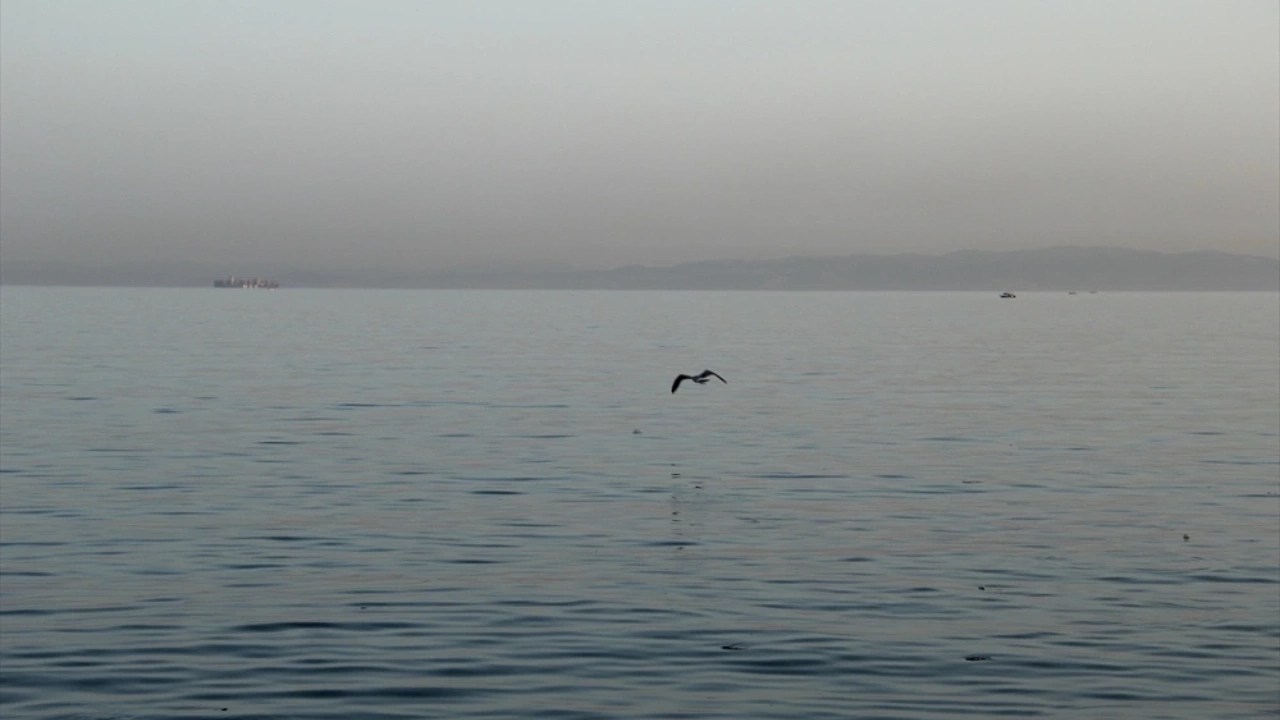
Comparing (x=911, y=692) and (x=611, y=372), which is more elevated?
(x=611, y=372)

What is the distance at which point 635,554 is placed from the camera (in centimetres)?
2558

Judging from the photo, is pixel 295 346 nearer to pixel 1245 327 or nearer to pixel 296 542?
pixel 296 542

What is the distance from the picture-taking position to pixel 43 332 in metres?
107

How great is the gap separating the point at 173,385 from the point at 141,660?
42.0 m

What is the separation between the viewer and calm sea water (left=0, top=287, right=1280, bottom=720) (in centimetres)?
1798

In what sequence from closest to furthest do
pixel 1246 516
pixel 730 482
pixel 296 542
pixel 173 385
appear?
pixel 296 542 → pixel 1246 516 → pixel 730 482 → pixel 173 385

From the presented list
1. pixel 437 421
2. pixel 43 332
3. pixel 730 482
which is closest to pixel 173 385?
pixel 437 421

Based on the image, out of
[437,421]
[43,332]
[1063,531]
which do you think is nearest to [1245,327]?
[43,332]

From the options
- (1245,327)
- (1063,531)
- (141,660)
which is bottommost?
(141,660)

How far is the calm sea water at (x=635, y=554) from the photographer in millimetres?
17984

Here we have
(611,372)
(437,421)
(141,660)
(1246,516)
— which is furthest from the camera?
(611,372)

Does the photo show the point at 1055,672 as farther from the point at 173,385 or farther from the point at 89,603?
the point at 173,385

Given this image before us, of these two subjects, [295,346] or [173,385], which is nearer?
[173,385]

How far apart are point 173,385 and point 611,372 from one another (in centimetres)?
1890
